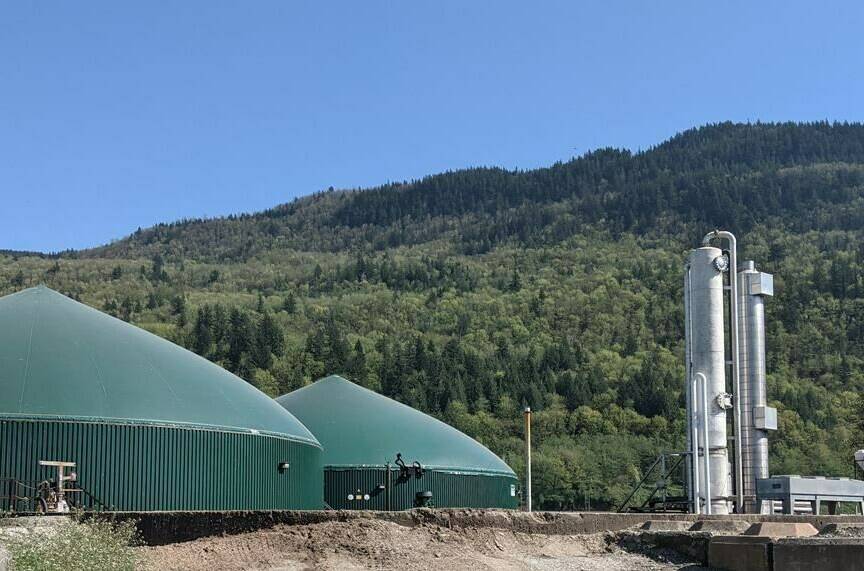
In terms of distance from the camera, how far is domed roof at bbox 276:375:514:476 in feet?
201

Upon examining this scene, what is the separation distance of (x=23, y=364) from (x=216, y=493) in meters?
7.53

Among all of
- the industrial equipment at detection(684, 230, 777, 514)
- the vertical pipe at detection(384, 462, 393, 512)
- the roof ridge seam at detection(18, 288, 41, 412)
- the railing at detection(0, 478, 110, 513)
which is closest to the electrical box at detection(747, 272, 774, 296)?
the industrial equipment at detection(684, 230, 777, 514)

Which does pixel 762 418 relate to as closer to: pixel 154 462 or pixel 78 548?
pixel 154 462

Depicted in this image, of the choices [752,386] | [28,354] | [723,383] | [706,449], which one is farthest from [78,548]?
[752,386]

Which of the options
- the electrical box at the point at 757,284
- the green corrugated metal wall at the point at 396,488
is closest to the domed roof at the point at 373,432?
the green corrugated metal wall at the point at 396,488

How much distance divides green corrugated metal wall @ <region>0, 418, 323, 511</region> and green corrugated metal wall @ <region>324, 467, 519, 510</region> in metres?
11.2

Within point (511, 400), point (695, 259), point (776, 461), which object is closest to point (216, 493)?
point (695, 259)

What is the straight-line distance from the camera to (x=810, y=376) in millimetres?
157625

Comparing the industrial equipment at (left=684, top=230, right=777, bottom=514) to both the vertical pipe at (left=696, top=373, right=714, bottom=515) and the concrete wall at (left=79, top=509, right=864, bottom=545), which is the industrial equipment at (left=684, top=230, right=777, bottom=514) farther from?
the concrete wall at (left=79, top=509, right=864, bottom=545)

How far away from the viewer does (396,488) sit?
60219 millimetres

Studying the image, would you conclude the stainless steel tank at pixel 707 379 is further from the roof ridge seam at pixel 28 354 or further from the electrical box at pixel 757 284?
the roof ridge seam at pixel 28 354

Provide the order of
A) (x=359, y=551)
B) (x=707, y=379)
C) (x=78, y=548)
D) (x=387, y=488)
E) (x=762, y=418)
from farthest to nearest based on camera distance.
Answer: (x=387, y=488)
(x=762, y=418)
(x=707, y=379)
(x=359, y=551)
(x=78, y=548)

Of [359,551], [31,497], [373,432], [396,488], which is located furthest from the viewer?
[373,432]

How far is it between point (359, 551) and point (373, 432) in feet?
87.9
